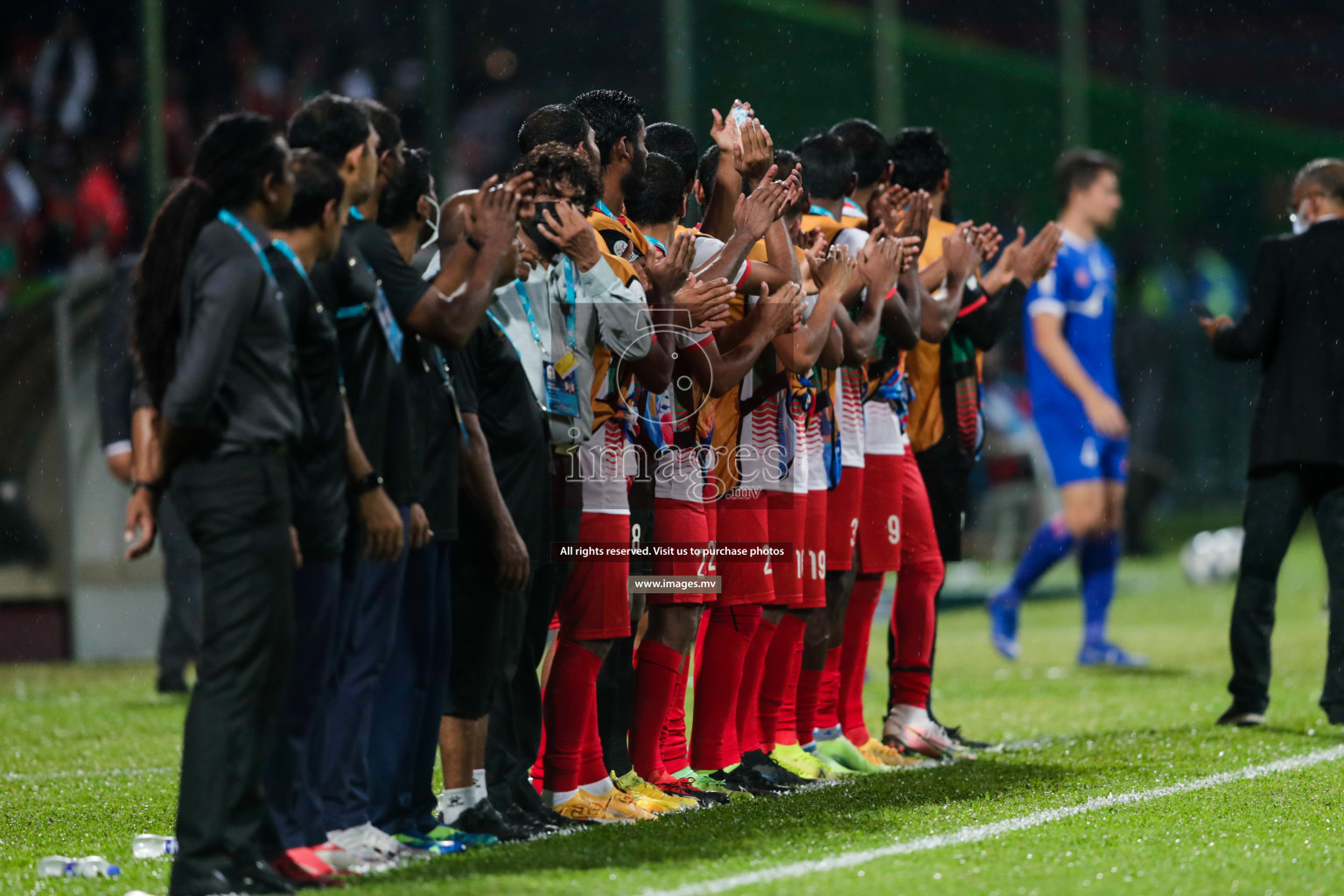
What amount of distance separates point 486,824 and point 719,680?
1.25 metres

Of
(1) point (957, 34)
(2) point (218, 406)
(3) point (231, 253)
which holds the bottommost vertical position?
(2) point (218, 406)

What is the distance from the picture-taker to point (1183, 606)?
1416 centimetres

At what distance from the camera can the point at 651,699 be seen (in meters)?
5.71

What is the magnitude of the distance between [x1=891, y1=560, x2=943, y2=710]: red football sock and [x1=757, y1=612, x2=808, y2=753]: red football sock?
0.79m

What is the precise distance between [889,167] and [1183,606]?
318 inches

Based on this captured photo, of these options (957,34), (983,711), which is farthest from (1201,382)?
(983,711)

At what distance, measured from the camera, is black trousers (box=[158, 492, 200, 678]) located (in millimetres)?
8914

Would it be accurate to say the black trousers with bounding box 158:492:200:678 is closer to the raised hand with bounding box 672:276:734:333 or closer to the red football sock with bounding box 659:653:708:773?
the red football sock with bounding box 659:653:708:773

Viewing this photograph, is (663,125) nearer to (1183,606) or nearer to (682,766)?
(682,766)

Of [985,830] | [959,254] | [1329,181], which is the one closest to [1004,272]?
[959,254]

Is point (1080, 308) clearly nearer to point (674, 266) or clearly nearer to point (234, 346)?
point (674, 266)

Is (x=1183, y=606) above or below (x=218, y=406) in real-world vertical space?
below

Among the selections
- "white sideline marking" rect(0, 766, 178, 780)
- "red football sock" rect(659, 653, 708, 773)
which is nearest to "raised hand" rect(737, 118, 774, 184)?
"red football sock" rect(659, 653, 708, 773)

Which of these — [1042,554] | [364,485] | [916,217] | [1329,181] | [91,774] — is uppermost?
[1329,181]
